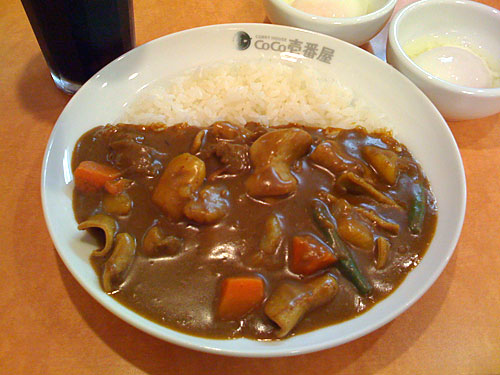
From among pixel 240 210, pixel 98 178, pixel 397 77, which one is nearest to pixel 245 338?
pixel 240 210

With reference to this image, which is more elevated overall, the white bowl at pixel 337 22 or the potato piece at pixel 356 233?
the white bowl at pixel 337 22

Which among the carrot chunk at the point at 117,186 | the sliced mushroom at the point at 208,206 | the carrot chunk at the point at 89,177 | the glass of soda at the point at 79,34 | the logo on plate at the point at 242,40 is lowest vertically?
the sliced mushroom at the point at 208,206

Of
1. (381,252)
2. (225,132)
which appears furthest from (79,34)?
(381,252)

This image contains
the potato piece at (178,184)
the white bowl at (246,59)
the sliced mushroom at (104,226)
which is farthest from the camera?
the potato piece at (178,184)

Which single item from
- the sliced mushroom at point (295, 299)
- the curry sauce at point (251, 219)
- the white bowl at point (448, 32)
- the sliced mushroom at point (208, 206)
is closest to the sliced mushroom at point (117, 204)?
the curry sauce at point (251, 219)

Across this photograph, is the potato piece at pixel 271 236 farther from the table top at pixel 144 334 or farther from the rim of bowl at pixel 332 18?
the rim of bowl at pixel 332 18

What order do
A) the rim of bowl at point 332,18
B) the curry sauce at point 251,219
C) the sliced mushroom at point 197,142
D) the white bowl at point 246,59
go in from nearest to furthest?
the white bowl at point 246,59 → the curry sauce at point 251,219 → the sliced mushroom at point 197,142 → the rim of bowl at point 332,18

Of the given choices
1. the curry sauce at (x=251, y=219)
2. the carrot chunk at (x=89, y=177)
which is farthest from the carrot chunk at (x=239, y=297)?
the carrot chunk at (x=89, y=177)

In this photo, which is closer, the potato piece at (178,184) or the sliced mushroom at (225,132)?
the potato piece at (178,184)
